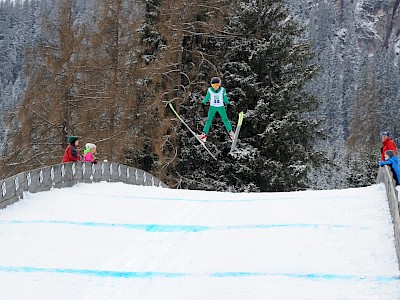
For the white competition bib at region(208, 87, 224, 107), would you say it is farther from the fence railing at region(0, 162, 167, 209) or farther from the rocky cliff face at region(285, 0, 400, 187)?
the rocky cliff face at region(285, 0, 400, 187)

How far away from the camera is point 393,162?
35.8 feet

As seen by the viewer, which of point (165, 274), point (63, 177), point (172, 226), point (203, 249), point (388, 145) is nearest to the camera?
point (165, 274)

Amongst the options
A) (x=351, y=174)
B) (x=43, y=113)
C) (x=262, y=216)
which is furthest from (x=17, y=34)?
(x=262, y=216)

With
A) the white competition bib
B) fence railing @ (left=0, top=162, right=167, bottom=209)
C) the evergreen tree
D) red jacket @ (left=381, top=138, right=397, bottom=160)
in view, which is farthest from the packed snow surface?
the evergreen tree

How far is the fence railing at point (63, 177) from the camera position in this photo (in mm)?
10758

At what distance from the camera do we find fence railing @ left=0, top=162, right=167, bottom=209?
10758mm

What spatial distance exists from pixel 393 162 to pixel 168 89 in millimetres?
12789

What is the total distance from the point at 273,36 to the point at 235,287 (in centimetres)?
1885

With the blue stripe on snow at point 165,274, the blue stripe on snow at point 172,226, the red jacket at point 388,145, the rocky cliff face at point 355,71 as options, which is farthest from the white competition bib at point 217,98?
the rocky cliff face at point 355,71

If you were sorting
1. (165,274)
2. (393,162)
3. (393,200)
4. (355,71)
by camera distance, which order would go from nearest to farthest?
(165,274)
(393,200)
(393,162)
(355,71)

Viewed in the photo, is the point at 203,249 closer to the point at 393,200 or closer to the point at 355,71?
the point at 393,200

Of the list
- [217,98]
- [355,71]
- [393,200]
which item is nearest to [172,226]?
[393,200]

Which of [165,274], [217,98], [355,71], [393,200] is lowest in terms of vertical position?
[165,274]

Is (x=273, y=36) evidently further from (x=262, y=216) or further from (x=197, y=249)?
(x=197, y=249)
